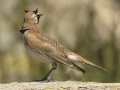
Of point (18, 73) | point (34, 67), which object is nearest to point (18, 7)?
point (34, 67)

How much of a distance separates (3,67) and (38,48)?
10.9ft

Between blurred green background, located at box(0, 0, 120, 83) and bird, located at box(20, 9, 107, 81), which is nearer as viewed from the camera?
bird, located at box(20, 9, 107, 81)

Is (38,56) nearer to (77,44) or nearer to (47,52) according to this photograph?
(47,52)

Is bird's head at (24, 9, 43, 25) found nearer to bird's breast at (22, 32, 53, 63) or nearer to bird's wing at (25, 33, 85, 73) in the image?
bird's wing at (25, 33, 85, 73)

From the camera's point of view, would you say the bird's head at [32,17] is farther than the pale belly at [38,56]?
Yes

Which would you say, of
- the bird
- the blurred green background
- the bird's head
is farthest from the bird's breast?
the blurred green background

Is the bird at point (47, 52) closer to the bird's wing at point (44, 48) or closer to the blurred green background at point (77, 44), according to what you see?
the bird's wing at point (44, 48)

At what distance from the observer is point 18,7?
12.6m

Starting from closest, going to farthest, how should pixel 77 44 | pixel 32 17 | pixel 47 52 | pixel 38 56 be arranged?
pixel 38 56
pixel 47 52
pixel 32 17
pixel 77 44

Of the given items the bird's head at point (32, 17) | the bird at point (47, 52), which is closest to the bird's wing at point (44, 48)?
the bird at point (47, 52)

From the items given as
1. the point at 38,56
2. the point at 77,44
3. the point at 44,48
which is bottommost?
the point at 77,44

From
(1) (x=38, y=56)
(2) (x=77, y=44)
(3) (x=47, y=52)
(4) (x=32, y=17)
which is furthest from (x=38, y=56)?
(2) (x=77, y=44)

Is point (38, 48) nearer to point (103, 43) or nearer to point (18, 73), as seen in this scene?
point (103, 43)

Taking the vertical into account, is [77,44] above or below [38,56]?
below
